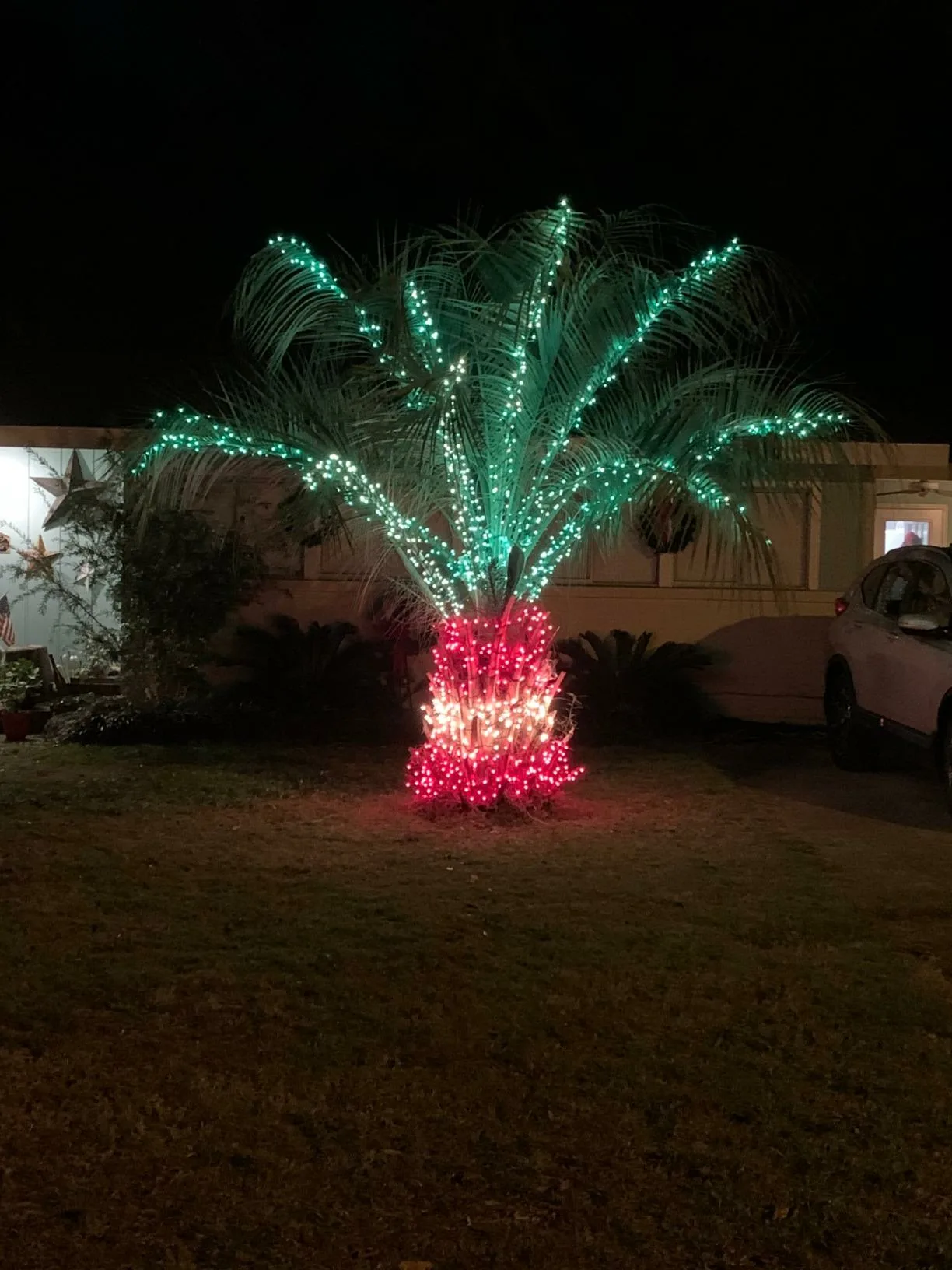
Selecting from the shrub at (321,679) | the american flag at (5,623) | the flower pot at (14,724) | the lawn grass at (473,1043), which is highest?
the american flag at (5,623)

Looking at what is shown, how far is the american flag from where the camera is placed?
12672mm

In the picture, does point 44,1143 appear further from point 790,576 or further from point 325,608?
point 790,576

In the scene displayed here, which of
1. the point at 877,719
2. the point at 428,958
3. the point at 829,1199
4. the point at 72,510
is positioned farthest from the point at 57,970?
the point at 72,510

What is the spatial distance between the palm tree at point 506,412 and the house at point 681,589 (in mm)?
4093

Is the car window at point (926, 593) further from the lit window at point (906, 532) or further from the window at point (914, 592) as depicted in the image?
the lit window at point (906, 532)

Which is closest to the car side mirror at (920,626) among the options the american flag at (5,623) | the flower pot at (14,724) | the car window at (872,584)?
the car window at (872,584)

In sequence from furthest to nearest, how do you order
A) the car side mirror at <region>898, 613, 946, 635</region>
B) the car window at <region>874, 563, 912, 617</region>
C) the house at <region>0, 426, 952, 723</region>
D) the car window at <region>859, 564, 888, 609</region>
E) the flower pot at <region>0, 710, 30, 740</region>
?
the house at <region>0, 426, 952, 723</region> < the flower pot at <region>0, 710, 30, 740</region> < the car window at <region>859, 564, 888, 609</region> < the car window at <region>874, 563, 912, 617</region> < the car side mirror at <region>898, 613, 946, 635</region>

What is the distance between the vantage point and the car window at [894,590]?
9.67 metres

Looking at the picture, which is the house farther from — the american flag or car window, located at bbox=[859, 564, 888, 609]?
car window, located at bbox=[859, 564, 888, 609]

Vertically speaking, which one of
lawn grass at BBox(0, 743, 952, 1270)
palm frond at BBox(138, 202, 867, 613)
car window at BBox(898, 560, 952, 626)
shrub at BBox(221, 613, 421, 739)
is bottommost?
lawn grass at BBox(0, 743, 952, 1270)

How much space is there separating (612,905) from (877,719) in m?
3.90

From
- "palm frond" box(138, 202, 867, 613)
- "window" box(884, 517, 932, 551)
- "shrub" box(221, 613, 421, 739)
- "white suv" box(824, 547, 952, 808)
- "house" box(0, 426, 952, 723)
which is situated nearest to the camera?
"palm frond" box(138, 202, 867, 613)

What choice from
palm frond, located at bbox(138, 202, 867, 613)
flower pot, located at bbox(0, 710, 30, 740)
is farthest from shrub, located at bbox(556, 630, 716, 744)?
flower pot, located at bbox(0, 710, 30, 740)

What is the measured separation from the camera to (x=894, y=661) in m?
9.34
